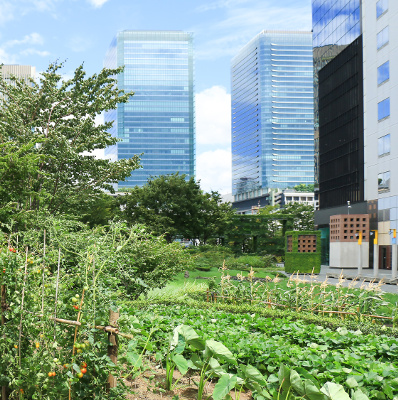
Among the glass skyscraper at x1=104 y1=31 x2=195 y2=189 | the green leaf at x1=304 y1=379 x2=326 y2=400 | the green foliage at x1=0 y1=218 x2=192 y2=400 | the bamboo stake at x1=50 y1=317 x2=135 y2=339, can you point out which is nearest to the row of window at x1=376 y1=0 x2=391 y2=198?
the green leaf at x1=304 y1=379 x2=326 y2=400

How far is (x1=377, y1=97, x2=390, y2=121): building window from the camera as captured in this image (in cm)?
3119

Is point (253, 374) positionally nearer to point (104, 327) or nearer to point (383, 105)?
point (104, 327)

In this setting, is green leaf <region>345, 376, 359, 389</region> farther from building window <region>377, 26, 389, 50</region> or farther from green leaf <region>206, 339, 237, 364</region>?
building window <region>377, 26, 389, 50</region>

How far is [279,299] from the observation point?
9.07m

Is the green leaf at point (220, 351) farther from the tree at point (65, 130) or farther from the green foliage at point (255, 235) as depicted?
the green foliage at point (255, 235)

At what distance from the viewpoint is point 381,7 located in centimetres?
3241

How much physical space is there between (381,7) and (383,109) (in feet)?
24.2

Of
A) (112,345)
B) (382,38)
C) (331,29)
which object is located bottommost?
(112,345)

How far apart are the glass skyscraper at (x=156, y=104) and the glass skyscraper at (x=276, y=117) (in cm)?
2227

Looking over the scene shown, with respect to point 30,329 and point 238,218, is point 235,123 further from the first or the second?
point 30,329

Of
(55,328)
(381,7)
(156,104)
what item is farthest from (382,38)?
(156,104)

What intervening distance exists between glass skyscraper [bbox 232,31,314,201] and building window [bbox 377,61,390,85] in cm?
11385

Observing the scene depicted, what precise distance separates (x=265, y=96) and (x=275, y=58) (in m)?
14.5

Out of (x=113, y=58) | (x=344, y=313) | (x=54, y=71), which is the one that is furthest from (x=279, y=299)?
(x=113, y=58)
